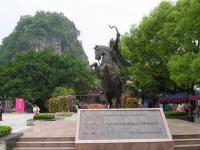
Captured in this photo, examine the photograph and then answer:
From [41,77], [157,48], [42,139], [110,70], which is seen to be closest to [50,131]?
[42,139]

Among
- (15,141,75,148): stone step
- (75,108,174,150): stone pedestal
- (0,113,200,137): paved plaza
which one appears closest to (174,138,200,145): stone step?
(75,108,174,150): stone pedestal

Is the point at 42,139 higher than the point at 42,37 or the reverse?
the reverse

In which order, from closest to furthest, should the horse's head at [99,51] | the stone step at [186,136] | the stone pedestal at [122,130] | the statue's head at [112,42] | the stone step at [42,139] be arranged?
the stone pedestal at [122,130] → the stone step at [42,139] → the stone step at [186,136] → the horse's head at [99,51] → the statue's head at [112,42]

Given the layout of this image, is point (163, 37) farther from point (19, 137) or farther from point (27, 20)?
point (27, 20)

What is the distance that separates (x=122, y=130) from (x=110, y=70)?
18.4 ft

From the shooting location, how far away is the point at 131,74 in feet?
107

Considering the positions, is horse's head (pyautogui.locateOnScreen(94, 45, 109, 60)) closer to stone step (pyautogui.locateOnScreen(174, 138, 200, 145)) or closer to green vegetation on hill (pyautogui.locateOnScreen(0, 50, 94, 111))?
stone step (pyautogui.locateOnScreen(174, 138, 200, 145))

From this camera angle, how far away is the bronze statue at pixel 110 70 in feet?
59.9

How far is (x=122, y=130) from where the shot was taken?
1307cm

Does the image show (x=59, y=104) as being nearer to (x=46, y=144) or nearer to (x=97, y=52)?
(x=97, y=52)

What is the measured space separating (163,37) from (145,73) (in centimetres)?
419

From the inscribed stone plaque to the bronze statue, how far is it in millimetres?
4355

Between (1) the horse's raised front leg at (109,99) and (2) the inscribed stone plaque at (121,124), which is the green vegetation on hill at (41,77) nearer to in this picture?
(1) the horse's raised front leg at (109,99)

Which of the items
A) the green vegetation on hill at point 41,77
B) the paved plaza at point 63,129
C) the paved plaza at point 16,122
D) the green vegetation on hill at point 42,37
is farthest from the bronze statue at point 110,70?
the green vegetation on hill at point 42,37
